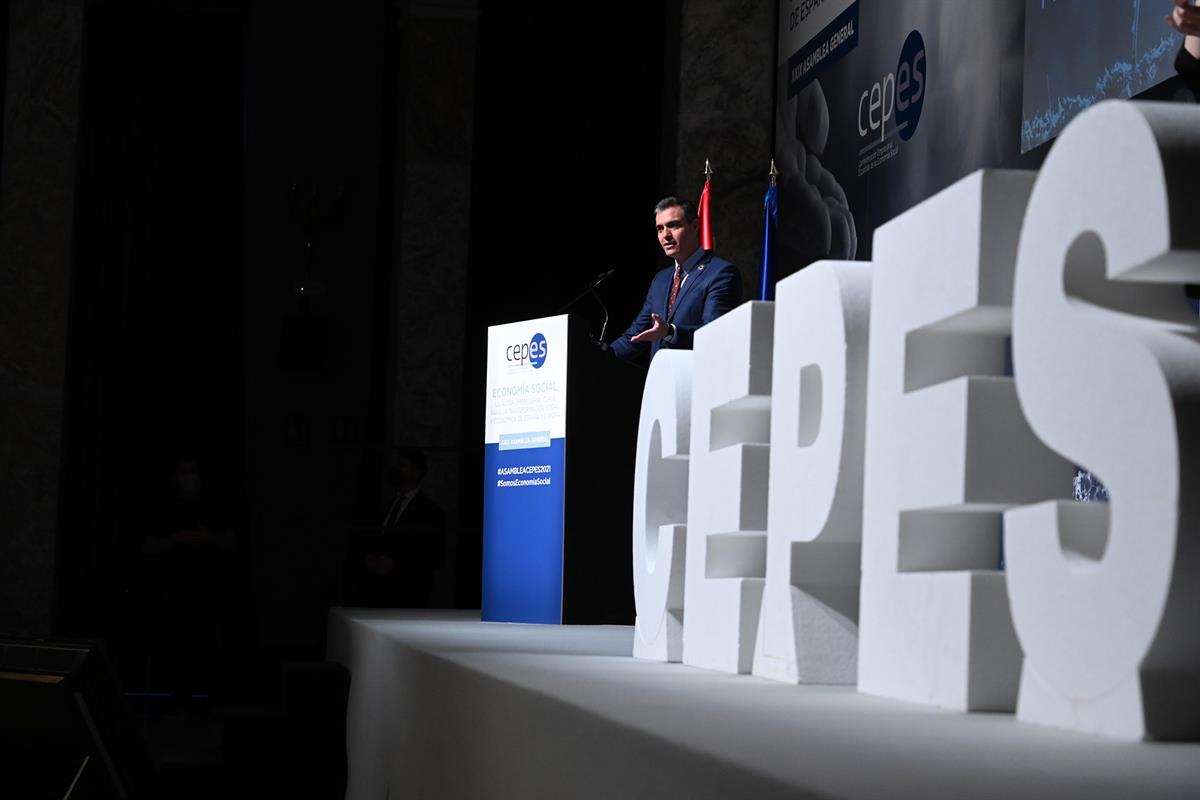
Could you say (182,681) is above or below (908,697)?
below

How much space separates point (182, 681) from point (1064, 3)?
5901 mm

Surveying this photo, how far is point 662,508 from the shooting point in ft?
9.97

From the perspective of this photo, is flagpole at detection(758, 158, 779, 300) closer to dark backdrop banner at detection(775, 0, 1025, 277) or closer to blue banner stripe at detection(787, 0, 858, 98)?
dark backdrop banner at detection(775, 0, 1025, 277)

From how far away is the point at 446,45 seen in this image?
8641 mm

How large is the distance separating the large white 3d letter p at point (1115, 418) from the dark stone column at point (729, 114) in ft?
16.8

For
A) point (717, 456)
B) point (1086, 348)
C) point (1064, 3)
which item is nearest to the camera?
point (1086, 348)

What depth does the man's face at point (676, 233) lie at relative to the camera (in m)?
4.79

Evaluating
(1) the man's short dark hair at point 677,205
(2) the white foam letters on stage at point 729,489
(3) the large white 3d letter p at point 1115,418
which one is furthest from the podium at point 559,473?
(3) the large white 3d letter p at point 1115,418

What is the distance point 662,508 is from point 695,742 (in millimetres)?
1802

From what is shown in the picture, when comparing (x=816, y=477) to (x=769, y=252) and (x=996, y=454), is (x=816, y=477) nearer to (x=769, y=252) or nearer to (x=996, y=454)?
(x=996, y=454)

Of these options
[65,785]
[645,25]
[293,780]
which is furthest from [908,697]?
[645,25]

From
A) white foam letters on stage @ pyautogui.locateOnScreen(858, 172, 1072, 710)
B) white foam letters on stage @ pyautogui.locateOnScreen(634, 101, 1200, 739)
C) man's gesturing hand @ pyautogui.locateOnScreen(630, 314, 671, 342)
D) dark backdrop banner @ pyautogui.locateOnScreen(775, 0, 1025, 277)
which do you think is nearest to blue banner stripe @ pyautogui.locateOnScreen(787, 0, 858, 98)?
dark backdrop banner @ pyautogui.locateOnScreen(775, 0, 1025, 277)

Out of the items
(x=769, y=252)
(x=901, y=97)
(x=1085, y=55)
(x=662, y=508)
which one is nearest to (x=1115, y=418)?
(x=662, y=508)

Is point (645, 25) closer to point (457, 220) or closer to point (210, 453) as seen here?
point (457, 220)
